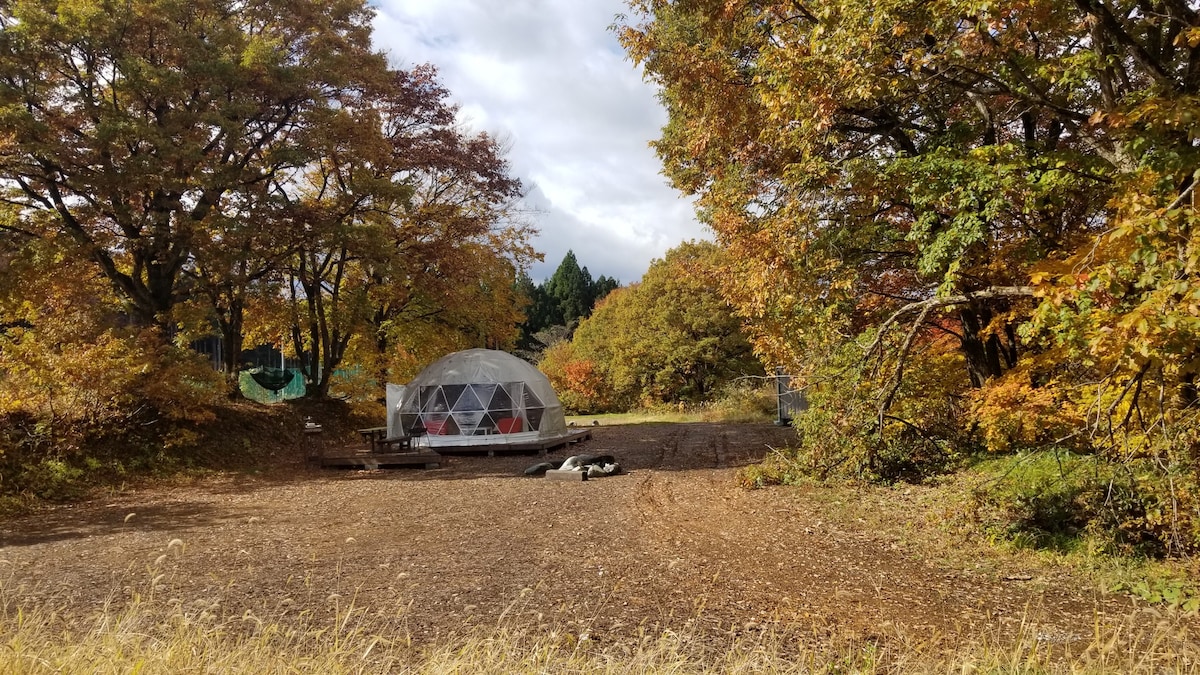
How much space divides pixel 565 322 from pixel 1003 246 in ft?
173

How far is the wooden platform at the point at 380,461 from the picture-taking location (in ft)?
46.2

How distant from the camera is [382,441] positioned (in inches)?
612

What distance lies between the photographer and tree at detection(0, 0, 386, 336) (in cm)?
1179

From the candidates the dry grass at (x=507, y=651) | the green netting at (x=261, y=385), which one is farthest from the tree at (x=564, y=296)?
the dry grass at (x=507, y=651)

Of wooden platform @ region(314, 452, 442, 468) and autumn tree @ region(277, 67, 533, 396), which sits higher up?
autumn tree @ region(277, 67, 533, 396)

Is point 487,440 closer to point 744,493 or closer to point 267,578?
point 744,493

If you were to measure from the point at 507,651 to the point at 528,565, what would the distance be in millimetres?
3268

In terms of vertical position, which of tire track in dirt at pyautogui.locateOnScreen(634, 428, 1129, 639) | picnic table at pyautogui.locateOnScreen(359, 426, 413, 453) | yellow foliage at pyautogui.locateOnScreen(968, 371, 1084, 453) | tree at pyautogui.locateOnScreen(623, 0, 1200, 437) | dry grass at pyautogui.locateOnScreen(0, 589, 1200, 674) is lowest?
tire track in dirt at pyautogui.locateOnScreen(634, 428, 1129, 639)

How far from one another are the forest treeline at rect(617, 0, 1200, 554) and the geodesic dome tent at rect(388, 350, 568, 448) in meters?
7.69

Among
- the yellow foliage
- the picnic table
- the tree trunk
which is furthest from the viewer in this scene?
the picnic table

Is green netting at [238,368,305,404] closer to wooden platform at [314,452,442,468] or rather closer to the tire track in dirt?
wooden platform at [314,452,442,468]

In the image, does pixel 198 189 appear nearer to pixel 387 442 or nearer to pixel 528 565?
pixel 387 442

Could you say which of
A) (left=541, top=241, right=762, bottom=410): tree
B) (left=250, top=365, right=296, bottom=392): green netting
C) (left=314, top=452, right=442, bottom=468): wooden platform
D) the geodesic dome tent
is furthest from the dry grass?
(left=541, top=241, right=762, bottom=410): tree

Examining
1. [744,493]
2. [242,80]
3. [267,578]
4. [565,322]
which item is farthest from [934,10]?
[565,322]
